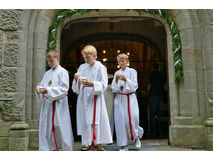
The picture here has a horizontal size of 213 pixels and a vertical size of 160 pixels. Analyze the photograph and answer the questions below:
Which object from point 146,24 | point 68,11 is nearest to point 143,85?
point 146,24

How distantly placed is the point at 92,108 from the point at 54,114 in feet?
2.09

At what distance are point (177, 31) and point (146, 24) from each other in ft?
10.8

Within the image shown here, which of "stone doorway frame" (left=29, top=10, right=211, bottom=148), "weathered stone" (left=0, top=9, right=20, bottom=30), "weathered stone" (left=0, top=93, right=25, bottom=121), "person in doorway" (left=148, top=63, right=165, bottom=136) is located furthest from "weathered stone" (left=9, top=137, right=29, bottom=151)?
"person in doorway" (left=148, top=63, right=165, bottom=136)

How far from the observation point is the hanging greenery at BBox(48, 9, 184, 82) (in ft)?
17.5

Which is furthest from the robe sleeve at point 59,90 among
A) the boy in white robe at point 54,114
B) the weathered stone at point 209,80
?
the weathered stone at point 209,80

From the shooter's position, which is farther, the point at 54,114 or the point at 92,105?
the point at 92,105

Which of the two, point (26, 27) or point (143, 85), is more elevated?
point (26, 27)

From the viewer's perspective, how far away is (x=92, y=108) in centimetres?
417

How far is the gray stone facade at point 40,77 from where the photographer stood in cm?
496

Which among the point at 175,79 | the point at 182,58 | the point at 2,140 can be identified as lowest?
the point at 2,140

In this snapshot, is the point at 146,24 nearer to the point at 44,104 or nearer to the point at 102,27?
the point at 102,27

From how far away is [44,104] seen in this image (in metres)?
4.13

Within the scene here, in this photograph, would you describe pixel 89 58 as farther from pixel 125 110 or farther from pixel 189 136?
pixel 189 136

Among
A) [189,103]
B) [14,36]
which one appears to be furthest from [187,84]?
[14,36]
